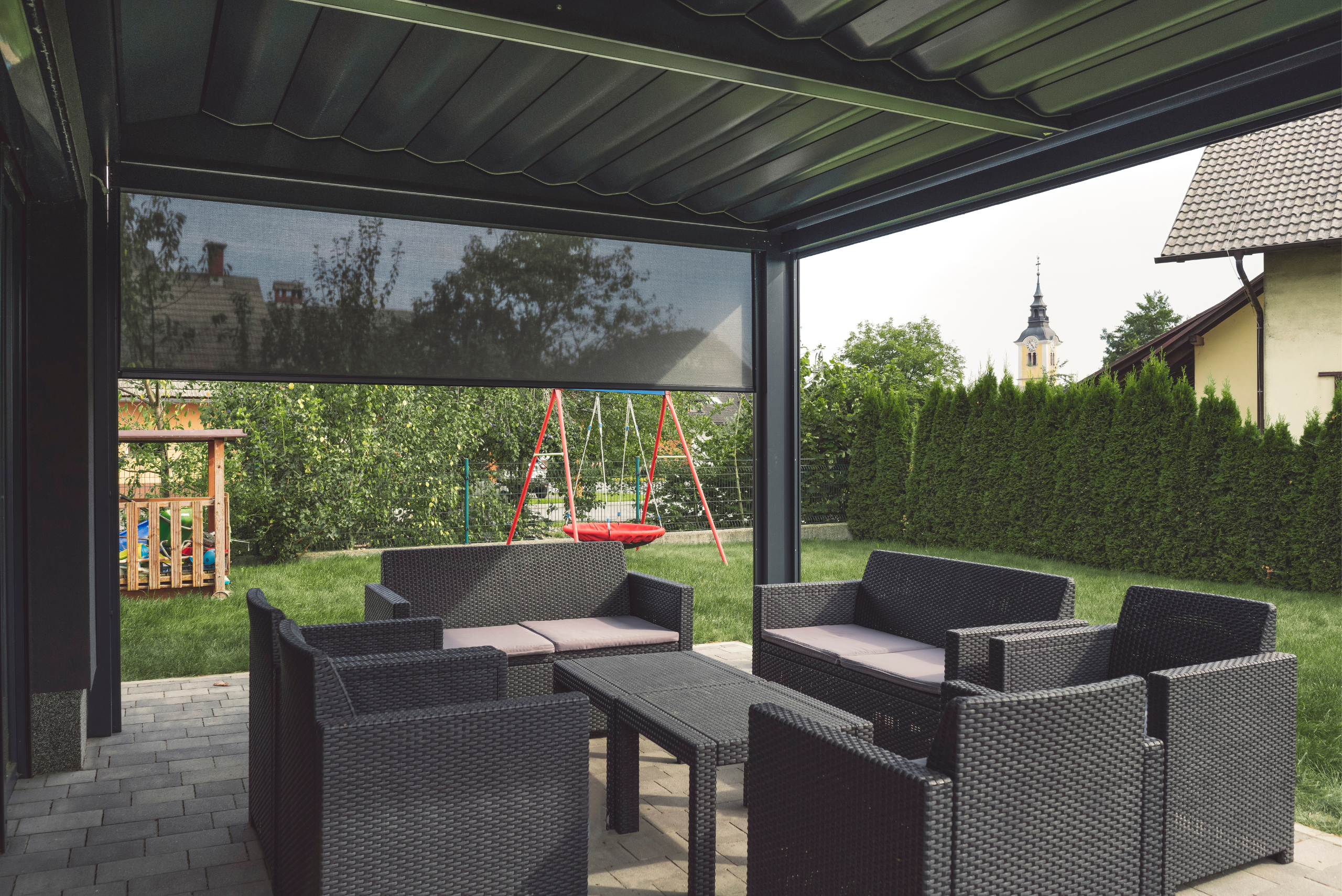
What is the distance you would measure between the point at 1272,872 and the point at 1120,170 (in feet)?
7.77

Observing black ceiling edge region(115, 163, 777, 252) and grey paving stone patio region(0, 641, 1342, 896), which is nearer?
grey paving stone patio region(0, 641, 1342, 896)

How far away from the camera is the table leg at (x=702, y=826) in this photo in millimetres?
2424

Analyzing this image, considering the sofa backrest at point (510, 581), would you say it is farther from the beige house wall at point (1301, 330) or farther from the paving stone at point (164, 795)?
the beige house wall at point (1301, 330)

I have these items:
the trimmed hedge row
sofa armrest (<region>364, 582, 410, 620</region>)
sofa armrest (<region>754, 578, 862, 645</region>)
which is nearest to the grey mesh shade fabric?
sofa armrest (<region>364, 582, 410, 620</region>)

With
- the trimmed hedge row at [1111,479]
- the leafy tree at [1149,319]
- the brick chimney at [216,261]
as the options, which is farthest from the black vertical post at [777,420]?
the leafy tree at [1149,319]

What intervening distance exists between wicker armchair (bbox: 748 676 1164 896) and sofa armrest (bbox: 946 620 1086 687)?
883 millimetres

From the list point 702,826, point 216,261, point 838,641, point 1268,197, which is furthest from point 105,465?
point 1268,197

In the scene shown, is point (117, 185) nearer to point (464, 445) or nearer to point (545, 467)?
point (464, 445)

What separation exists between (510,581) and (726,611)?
3290mm

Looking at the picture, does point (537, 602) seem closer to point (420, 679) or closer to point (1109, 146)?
point (420, 679)

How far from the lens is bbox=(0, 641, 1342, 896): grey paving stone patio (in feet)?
8.48

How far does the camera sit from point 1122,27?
2623 millimetres

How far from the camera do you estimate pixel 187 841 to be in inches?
114

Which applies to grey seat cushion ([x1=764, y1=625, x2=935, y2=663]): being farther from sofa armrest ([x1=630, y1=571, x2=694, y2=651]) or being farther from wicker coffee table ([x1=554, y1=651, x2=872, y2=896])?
wicker coffee table ([x1=554, y1=651, x2=872, y2=896])
